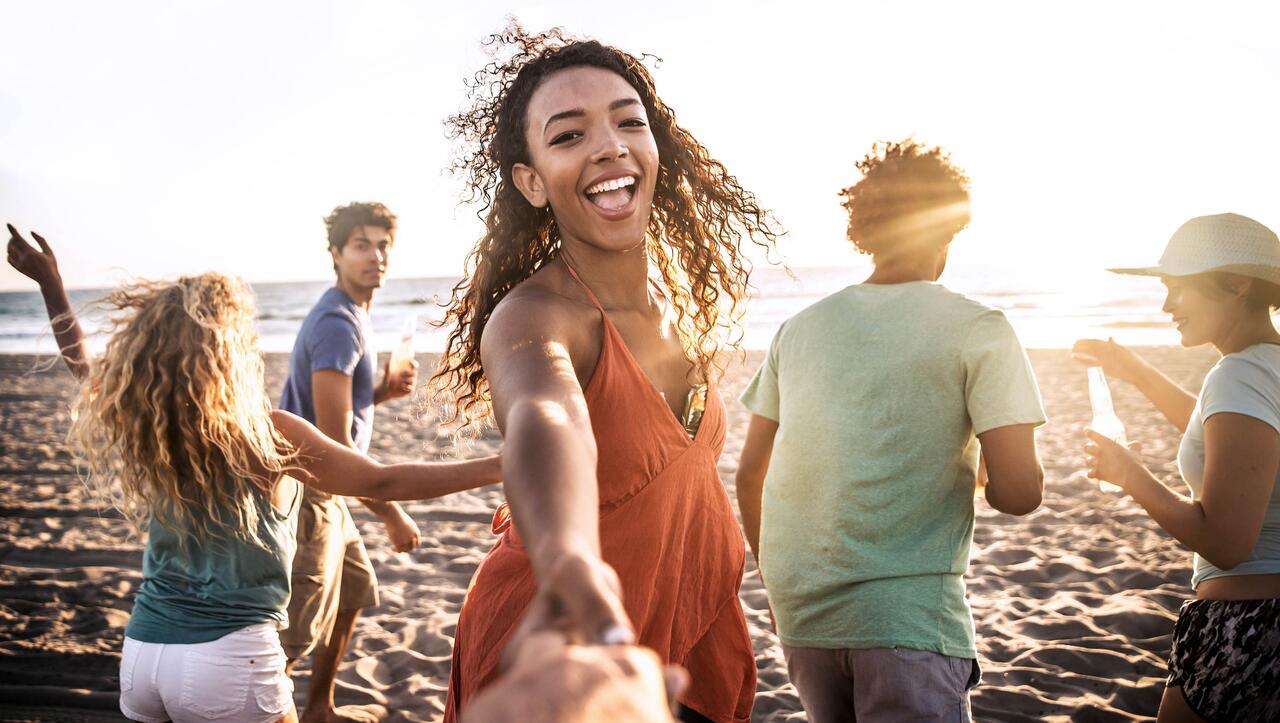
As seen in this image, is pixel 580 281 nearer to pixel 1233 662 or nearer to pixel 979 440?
pixel 979 440

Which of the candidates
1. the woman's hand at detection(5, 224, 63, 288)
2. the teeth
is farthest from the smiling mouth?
the woman's hand at detection(5, 224, 63, 288)

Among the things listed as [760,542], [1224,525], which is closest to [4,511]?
[760,542]

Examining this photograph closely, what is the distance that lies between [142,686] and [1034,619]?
4.72 m

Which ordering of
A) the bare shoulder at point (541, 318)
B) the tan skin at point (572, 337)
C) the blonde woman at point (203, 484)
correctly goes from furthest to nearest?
the blonde woman at point (203, 484)
the bare shoulder at point (541, 318)
the tan skin at point (572, 337)

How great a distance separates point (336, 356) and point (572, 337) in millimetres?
2398

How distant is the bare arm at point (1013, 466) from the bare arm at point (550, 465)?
1.19 metres

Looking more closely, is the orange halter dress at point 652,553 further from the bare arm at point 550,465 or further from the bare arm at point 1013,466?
the bare arm at point 1013,466

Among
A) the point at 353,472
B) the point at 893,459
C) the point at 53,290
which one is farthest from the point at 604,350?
the point at 53,290

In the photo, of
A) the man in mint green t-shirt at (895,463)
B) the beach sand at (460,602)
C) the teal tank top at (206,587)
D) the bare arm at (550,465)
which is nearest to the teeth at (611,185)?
the bare arm at (550,465)

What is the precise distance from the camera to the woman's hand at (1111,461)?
2.61 meters

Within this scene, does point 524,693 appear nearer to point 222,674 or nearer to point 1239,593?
point 222,674

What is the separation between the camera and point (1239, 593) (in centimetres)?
256

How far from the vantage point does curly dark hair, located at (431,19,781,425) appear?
2080mm

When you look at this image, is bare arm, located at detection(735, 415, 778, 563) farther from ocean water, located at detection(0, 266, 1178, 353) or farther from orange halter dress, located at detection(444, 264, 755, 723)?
ocean water, located at detection(0, 266, 1178, 353)
